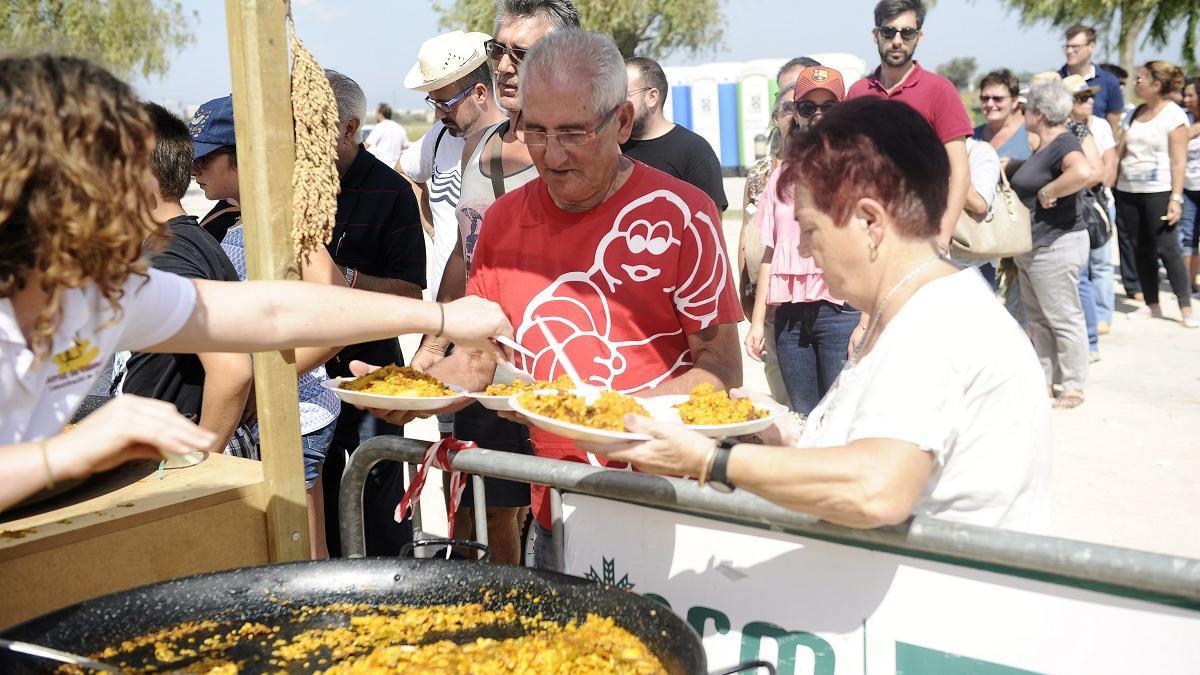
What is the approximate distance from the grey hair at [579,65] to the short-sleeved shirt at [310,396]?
1398mm

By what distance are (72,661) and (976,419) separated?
5.27 ft

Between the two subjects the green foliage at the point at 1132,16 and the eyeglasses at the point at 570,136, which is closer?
the eyeglasses at the point at 570,136

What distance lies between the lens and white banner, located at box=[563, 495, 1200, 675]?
6.29ft

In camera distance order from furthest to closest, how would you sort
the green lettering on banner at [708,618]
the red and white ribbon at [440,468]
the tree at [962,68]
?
the tree at [962,68] < the red and white ribbon at [440,468] < the green lettering on banner at [708,618]

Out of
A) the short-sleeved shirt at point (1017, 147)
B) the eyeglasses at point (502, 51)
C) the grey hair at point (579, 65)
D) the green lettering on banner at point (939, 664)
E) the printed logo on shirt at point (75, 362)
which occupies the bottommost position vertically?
the green lettering on banner at point (939, 664)

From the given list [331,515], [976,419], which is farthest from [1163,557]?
[331,515]

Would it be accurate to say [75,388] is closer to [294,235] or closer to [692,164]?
[294,235]

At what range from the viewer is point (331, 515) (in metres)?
4.28

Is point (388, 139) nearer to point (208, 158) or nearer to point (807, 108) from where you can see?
point (807, 108)

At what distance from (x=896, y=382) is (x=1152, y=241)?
923 cm

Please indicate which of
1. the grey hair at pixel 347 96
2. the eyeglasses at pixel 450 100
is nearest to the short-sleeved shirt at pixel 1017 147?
the eyeglasses at pixel 450 100

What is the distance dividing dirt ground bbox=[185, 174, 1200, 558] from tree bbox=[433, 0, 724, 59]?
2777 centimetres

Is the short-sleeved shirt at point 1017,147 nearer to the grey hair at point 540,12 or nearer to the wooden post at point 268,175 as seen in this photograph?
the grey hair at point 540,12

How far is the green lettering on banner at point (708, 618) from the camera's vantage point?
237 centimetres
